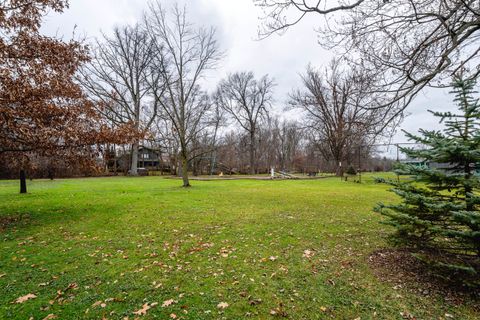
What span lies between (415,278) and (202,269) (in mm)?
2951

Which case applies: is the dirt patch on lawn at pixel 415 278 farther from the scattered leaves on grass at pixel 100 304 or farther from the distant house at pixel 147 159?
the distant house at pixel 147 159

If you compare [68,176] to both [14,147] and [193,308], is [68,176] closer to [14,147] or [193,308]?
[14,147]

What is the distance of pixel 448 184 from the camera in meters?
3.15

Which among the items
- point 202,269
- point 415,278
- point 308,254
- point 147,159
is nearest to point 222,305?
point 202,269

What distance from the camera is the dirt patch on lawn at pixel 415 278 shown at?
2814 mm

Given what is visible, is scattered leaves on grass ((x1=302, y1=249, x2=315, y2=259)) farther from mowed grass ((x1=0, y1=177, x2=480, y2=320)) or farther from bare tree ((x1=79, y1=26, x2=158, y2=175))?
bare tree ((x1=79, y1=26, x2=158, y2=175))

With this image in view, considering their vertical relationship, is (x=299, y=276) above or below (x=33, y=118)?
below

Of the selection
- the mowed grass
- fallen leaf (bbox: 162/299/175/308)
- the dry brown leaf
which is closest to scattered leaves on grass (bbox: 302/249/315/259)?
the mowed grass

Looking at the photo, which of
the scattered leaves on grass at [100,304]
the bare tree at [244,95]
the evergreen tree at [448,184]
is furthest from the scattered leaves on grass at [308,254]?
the bare tree at [244,95]

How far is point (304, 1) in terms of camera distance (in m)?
4.34

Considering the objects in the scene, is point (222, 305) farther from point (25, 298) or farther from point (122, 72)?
point (122, 72)

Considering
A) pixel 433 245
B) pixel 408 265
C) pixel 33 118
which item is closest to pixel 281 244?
pixel 408 265

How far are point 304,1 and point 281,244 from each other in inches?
177

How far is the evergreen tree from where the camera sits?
2839 mm
